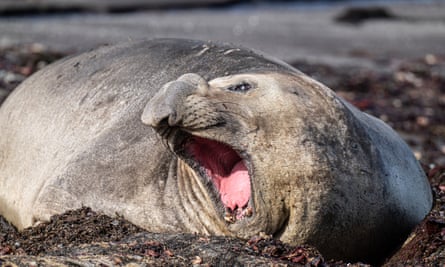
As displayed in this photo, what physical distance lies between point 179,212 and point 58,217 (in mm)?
628

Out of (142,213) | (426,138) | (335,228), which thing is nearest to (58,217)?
(142,213)

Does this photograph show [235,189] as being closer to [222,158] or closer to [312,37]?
[222,158]

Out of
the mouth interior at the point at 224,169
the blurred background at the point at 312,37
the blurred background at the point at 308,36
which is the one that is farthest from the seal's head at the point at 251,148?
the blurred background at the point at 308,36

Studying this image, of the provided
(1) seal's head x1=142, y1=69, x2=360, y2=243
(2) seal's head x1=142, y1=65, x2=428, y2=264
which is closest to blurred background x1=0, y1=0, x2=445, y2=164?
(2) seal's head x1=142, y1=65, x2=428, y2=264

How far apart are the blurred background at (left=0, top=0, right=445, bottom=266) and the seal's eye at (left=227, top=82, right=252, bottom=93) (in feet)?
5.88

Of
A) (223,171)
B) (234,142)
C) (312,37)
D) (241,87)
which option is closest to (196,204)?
(223,171)

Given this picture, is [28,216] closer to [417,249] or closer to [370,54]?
[417,249]

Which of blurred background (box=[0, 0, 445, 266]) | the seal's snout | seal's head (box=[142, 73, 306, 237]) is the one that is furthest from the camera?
blurred background (box=[0, 0, 445, 266])

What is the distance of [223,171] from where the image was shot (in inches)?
182

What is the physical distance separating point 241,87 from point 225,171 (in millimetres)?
392

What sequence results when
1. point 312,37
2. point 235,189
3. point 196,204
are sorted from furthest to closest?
point 312,37 < point 196,204 < point 235,189

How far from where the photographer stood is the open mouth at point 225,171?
14.9 ft

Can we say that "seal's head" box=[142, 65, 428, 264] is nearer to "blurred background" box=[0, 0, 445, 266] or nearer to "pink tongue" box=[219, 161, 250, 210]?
"pink tongue" box=[219, 161, 250, 210]

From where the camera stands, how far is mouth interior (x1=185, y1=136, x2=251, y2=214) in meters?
4.54
